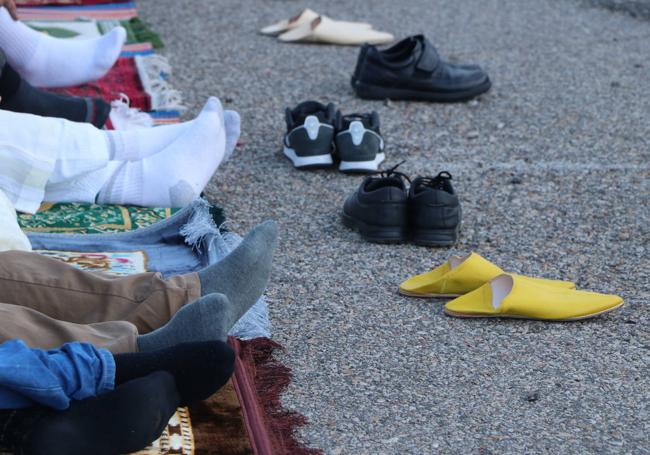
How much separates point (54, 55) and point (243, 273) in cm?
229

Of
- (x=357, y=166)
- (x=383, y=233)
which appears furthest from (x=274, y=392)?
(x=357, y=166)

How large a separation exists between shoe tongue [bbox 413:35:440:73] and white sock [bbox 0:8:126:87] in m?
1.28

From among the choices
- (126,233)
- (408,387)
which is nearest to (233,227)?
(126,233)

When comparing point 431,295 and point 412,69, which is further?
point 412,69

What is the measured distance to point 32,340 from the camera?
1.90 m

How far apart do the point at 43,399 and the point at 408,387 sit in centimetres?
86

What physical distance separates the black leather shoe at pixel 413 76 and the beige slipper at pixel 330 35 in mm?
1108

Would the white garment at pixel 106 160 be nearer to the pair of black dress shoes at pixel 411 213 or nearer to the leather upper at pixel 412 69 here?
the pair of black dress shoes at pixel 411 213

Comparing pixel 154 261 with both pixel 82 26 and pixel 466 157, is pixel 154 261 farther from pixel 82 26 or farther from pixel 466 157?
pixel 82 26

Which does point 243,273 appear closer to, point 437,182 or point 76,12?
point 437,182

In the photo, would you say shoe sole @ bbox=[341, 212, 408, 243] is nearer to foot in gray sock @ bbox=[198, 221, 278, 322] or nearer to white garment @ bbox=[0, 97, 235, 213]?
white garment @ bbox=[0, 97, 235, 213]

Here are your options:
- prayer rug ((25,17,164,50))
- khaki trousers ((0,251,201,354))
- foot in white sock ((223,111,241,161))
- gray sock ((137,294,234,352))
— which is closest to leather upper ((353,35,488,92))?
prayer rug ((25,17,164,50))

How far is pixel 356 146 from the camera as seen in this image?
12.0 feet

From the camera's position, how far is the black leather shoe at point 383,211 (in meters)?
3.07
